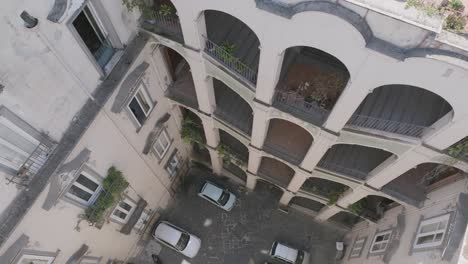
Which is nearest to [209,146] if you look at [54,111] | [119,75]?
[119,75]

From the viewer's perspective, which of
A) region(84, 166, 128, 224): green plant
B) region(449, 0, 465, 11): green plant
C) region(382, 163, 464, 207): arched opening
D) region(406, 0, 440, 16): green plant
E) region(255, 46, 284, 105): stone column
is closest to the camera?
region(406, 0, 440, 16): green plant

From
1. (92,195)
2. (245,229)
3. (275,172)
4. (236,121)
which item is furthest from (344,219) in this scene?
(92,195)

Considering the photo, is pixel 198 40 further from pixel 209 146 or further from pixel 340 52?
pixel 209 146

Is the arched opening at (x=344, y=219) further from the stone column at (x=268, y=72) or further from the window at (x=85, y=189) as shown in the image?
the window at (x=85, y=189)

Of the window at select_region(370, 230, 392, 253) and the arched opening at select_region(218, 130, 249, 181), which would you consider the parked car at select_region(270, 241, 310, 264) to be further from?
the arched opening at select_region(218, 130, 249, 181)

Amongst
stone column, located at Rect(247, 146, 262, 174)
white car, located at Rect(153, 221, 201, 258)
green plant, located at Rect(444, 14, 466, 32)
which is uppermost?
green plant, located at Rect(444, 14, 466, 32)

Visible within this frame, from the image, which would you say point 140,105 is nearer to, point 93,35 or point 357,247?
point 93,35

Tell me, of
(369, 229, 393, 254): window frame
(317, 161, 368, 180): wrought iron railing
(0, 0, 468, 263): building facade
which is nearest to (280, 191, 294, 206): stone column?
(0, 0, 468, 263): building facade

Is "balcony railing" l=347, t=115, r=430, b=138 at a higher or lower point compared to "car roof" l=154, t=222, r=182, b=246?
higher
